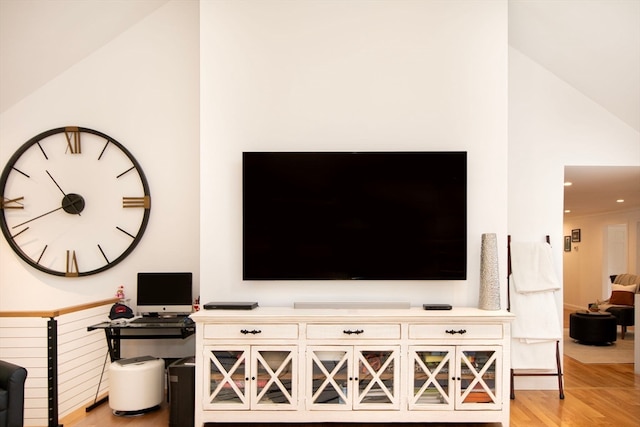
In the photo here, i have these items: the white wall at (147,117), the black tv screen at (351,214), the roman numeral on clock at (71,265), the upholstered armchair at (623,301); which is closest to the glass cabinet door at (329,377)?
the black tv screen at (351,214)

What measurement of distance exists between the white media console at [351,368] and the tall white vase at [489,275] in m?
0.16

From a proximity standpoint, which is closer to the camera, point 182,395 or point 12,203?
point 182,395

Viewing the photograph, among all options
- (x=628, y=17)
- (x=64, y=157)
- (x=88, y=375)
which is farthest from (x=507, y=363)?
(x=64, y=157)

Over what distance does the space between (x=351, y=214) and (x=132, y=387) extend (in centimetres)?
208

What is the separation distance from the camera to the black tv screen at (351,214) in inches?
129

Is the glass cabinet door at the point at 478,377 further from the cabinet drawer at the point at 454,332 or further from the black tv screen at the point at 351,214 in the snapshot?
the black tv screen at the point at 351,214

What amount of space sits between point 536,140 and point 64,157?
431 centimetres

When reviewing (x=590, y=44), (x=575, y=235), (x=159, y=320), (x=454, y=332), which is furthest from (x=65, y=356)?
(x=575, y=235)

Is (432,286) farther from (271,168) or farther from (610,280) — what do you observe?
(610,280)

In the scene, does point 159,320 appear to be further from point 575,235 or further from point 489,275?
point 575,235

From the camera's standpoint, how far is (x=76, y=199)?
3859 millimetres

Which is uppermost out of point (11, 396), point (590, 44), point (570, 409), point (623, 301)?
point (590, 44)

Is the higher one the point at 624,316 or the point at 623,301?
the point at 623,301

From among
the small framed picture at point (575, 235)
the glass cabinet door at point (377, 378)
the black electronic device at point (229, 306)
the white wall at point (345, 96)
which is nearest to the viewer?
the glass cabinet door at point (377, 378)
